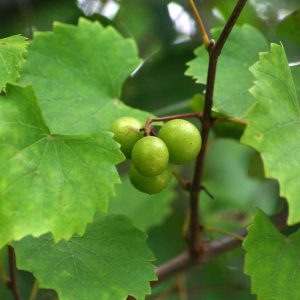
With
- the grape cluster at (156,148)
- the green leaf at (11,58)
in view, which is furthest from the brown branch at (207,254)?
the green leaf at (11,58)

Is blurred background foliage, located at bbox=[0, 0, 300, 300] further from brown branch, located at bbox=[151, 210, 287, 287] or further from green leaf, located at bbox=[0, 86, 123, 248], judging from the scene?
green leaf, located at bbox=[0, 86, 123, 248]

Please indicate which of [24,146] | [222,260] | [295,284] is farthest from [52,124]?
[222,260]

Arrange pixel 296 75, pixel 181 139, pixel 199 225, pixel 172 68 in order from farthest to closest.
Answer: pixel 172 68
pixel 199 225
pixel 296 75
pixel 181 139

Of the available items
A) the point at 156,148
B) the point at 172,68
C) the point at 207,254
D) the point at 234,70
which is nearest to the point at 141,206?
the point at 172,68

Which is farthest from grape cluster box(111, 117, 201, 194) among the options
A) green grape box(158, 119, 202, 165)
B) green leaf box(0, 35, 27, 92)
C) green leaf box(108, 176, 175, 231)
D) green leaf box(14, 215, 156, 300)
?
green leaf box(108, 176, 175, 231)

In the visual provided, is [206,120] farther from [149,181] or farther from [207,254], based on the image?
[207,254]

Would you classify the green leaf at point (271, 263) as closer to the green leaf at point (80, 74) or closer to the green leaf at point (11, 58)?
the green leaf at point (80, 74)
